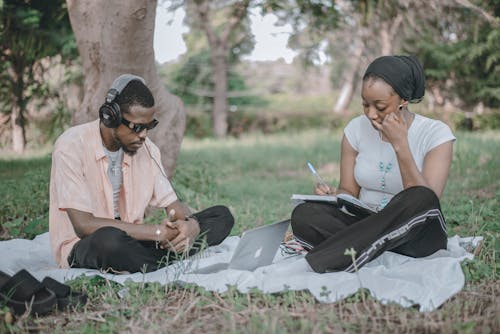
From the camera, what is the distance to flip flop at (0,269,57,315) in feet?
10.9

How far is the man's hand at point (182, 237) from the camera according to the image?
4.13m

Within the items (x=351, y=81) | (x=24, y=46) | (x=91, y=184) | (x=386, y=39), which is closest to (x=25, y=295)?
(x=91, y=184)

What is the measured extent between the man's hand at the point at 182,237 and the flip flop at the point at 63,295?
70 centimetres

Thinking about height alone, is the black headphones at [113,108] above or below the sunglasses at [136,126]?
above

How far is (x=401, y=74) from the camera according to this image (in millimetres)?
4035

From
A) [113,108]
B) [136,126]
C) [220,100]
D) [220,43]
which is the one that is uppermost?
[220,43]

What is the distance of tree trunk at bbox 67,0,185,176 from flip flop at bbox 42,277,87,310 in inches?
119

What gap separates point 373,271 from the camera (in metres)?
3.85

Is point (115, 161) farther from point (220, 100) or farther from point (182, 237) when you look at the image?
point (220, 100)

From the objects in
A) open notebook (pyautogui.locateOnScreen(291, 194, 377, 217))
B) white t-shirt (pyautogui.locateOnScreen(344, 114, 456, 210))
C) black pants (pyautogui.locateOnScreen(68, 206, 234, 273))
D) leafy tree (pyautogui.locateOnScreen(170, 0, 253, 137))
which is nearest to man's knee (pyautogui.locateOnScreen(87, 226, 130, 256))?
black pants (pyautogui.locateOnScreen(68, 206, 234, 273))

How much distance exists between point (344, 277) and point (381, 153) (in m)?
1.09

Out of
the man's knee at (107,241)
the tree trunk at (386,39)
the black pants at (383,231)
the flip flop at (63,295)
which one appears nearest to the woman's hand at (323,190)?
the black pants at (383,231)

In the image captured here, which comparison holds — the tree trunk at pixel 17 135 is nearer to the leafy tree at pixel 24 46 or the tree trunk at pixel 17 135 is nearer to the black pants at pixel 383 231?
the leafy tree at pixel 24 46

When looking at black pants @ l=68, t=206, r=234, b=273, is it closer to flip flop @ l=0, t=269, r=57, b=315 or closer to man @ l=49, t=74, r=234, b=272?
man @ l=49, t=74, r=234, b=272
